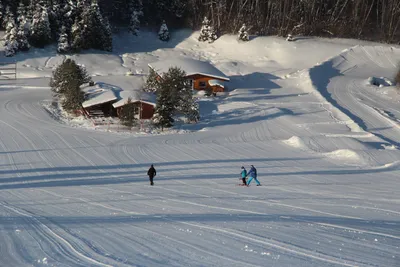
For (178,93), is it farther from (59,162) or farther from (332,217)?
(332,217)

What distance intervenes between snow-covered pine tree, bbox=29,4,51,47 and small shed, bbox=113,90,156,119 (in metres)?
23.5

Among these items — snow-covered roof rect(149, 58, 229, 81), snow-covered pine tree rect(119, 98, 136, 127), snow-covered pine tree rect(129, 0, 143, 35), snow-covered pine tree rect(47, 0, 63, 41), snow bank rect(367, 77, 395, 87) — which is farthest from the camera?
snow-covered pine tree rect(129, 0, 143, 35)

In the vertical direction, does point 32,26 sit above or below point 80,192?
above

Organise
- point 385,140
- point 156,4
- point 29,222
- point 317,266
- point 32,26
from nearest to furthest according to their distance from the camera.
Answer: point 317,266 → point 29,222 → point 385,140 → point 32,26 → point 156,4

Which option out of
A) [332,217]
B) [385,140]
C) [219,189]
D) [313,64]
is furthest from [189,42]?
[332,217]

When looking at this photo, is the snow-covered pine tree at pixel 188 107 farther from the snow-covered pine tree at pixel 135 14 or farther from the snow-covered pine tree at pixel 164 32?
the snow-covered pine tree at pixel 135 14

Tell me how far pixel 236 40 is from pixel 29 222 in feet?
168

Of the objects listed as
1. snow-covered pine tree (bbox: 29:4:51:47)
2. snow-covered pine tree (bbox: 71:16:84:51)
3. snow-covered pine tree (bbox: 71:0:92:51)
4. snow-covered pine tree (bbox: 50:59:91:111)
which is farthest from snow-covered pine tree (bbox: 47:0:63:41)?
snow-covered pine tree (bbox: 50:59:91:111)

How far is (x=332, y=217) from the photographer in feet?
43.8

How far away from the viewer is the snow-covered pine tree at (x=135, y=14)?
64.8 m

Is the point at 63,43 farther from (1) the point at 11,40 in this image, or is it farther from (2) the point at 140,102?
(2) the point at 140,102

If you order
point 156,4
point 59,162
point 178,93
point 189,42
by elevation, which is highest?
point 156,4

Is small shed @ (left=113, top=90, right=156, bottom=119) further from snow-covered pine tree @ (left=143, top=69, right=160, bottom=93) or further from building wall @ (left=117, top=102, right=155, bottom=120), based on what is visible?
snow-covered pine tree @ (left=143, top=69, right=160, bottom=93)

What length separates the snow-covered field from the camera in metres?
10.3
